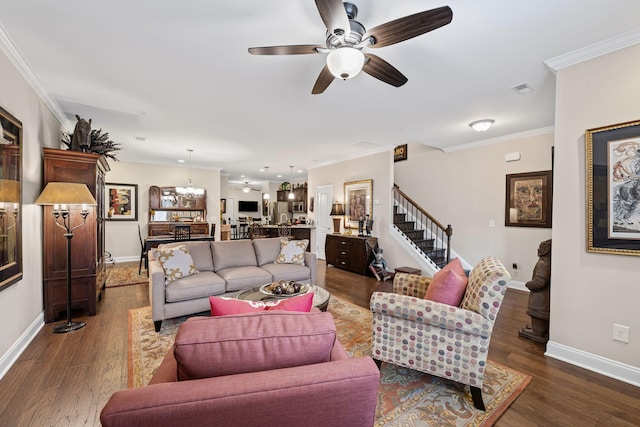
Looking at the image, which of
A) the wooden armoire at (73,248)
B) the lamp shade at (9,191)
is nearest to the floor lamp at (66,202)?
the wooden armoire at (73,248)

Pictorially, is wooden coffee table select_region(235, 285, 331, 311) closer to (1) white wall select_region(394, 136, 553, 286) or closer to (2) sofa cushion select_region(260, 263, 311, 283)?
(2) sofa cushion select_region(260, 263, 311, 283)

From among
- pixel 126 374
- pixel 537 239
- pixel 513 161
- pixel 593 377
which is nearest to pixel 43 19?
pixel 126 374

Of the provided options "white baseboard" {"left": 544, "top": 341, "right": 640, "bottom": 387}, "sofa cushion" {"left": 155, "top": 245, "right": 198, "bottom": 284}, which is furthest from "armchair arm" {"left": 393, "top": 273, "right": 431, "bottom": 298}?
"sofa cushion" {"left": 155, "top": 245, "right": 198, "bottom": 284}

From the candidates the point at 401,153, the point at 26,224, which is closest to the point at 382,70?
the point at 26,224

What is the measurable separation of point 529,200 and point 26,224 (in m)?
6.55

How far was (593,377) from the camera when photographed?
2240 millimetres

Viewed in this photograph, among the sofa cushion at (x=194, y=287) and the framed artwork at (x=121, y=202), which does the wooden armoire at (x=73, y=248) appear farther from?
the framed artwork at (x=121, y=202)

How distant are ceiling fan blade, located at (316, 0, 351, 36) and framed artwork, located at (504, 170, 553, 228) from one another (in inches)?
171

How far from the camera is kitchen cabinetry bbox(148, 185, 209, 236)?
733 cm

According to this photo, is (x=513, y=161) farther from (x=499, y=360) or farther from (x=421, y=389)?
(x=421, y=389)

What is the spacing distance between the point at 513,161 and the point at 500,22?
3461mm

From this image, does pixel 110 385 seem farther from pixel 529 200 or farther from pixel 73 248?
pixel 529 200

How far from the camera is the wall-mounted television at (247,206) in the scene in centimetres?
1302

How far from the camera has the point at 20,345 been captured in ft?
8.25
